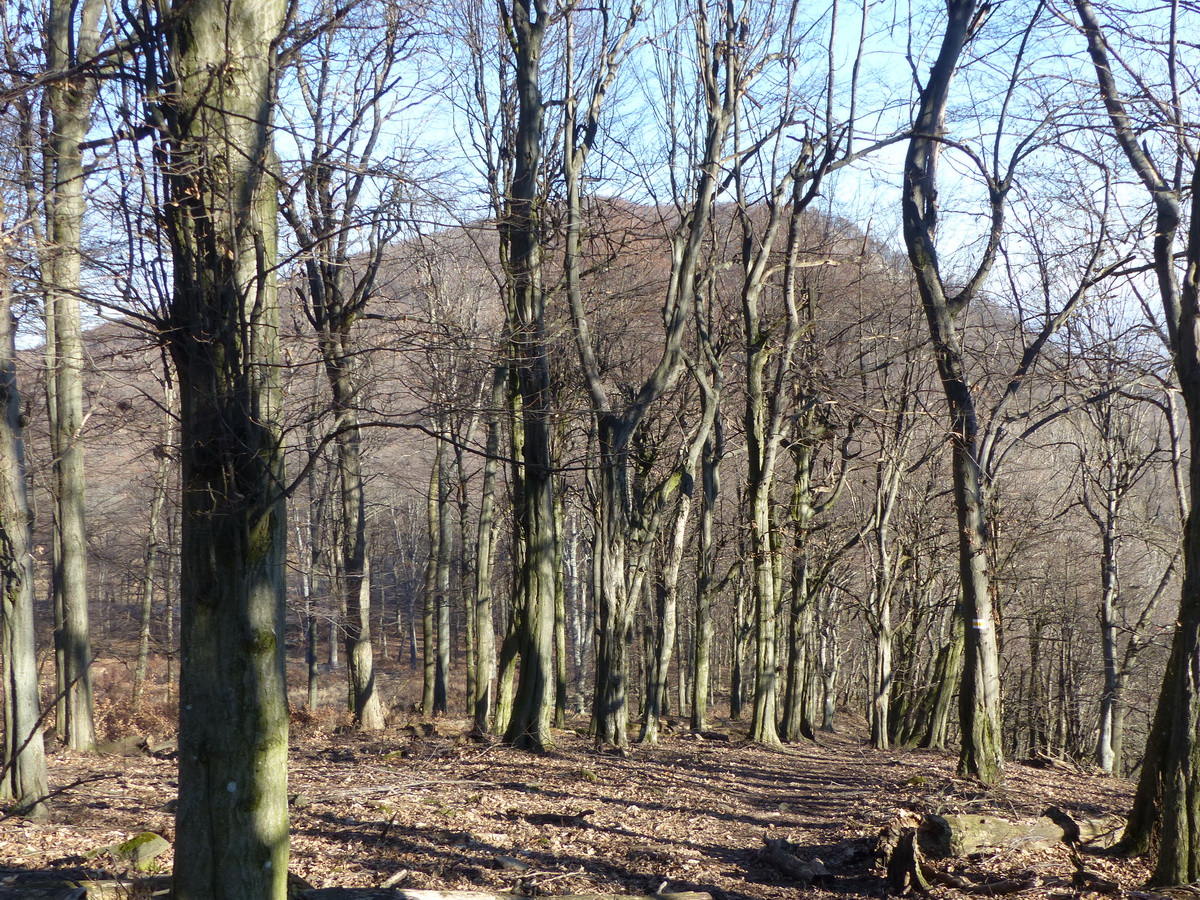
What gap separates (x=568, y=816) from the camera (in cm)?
698

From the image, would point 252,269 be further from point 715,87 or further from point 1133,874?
point 715,87

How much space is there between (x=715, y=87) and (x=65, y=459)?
9.85m

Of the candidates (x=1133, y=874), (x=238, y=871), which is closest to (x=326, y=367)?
(x=238, y=871)

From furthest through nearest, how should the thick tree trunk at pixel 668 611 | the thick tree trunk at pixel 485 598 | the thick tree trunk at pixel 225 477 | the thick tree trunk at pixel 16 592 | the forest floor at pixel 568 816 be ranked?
the thick tree trunk at pixel 485 598 → the thick tree trunk at pixel 668 611 → the thick tree trunk at pixel 16 592 → the forest floor at pixel 568 816 → the thick tree trunk at pixel 225 477

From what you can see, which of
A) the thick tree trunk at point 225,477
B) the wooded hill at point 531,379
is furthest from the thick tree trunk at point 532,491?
the thick tree trunk at point 225,477

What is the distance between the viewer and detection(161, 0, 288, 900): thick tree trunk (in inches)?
152

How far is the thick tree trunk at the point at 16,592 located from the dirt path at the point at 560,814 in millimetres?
513

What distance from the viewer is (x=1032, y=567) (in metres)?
22.9

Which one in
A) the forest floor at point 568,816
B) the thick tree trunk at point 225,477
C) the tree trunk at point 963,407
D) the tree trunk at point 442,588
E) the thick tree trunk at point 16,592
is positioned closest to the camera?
the thick tree trunk at point 225,477

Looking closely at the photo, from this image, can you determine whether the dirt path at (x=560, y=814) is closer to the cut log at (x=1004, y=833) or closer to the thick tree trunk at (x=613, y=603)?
the cut log at (x=1004, y=833)

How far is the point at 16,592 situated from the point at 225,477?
4.99 m

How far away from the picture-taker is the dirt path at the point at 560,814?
5.54 meters

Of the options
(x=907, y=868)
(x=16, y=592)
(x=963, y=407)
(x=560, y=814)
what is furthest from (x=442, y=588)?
(x=907, y=868)

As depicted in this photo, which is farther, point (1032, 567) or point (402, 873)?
point (1032, 567)
